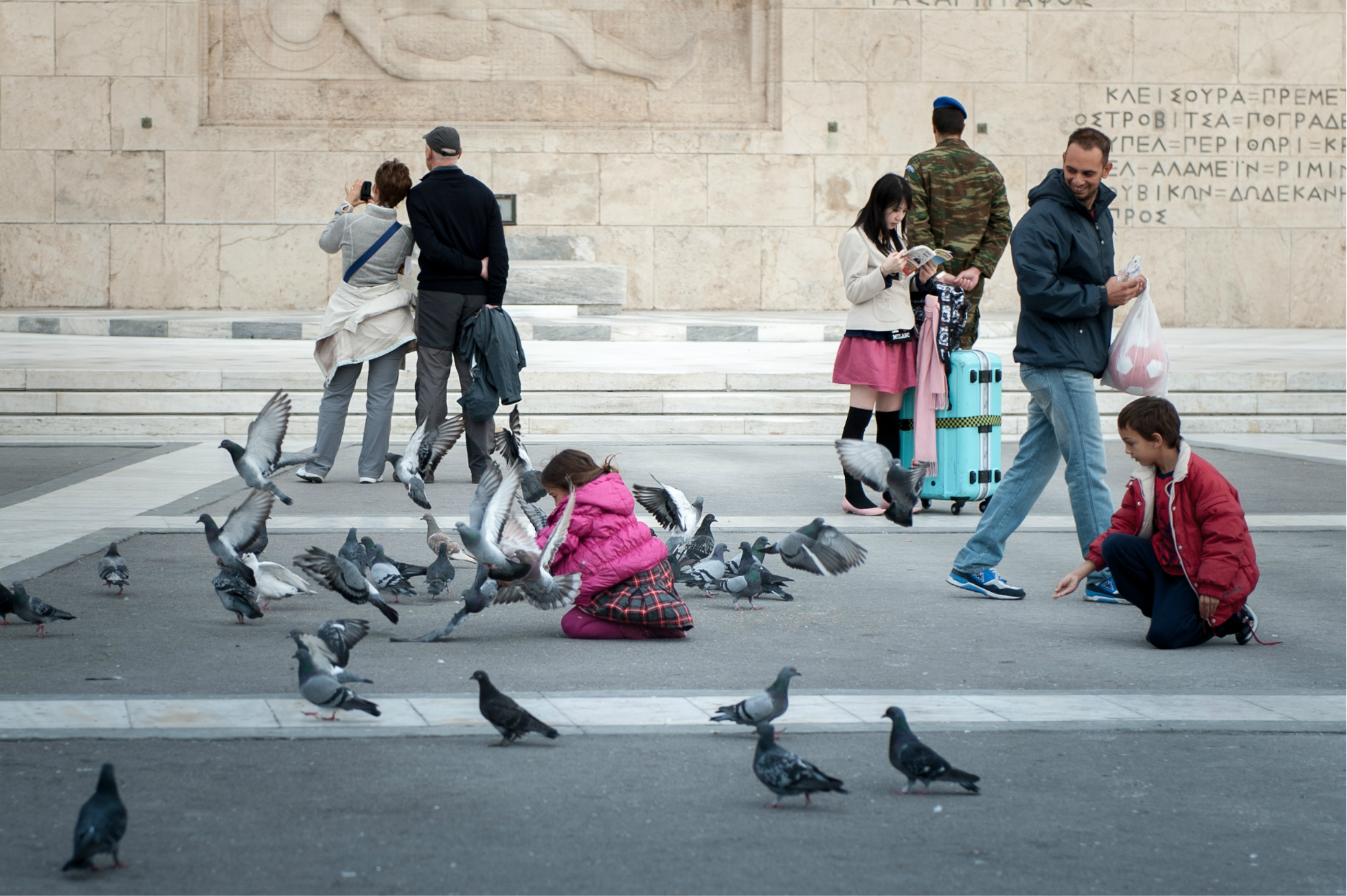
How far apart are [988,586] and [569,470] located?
6.71ft

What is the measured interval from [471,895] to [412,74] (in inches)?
892

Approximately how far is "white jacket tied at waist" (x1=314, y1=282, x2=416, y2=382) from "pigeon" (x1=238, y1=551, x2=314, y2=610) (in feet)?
13.5

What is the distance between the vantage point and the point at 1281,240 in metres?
24.7

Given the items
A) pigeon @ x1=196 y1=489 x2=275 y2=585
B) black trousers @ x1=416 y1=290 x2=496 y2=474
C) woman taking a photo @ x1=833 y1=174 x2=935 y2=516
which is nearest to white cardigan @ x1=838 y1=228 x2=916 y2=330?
woman taking a photo @ x1=833 y1=174 x2=935 y2=516

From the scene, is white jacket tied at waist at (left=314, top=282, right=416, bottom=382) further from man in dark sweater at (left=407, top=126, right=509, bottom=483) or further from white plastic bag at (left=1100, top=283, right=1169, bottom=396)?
white plastic bag at (left=1100, top=283, right=1169, bottom=396)

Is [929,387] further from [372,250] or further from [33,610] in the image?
[33,610]

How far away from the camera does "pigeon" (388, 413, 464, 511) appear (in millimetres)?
8148

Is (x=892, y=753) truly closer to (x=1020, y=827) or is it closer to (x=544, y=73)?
(x=1020, y=827)

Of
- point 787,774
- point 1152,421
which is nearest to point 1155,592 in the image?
point 1152,421

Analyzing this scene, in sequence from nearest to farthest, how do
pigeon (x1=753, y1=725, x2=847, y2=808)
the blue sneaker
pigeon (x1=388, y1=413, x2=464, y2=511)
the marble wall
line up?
1. pigeon (x1=753, y1=725, x2=847, y2=808)
2. the blue sneaker
3. pigeon (x1=388, y1=413, x2=464, y2=511)
4. the marble wall

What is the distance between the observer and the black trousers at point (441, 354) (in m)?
10.1

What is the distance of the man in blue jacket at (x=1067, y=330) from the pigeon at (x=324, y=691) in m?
3.34

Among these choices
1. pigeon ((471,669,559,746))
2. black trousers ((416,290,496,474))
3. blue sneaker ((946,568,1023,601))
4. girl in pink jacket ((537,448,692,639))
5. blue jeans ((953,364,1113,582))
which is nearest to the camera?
pigeon ((471,669,559,746))

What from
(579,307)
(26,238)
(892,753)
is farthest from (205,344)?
(892,753)
